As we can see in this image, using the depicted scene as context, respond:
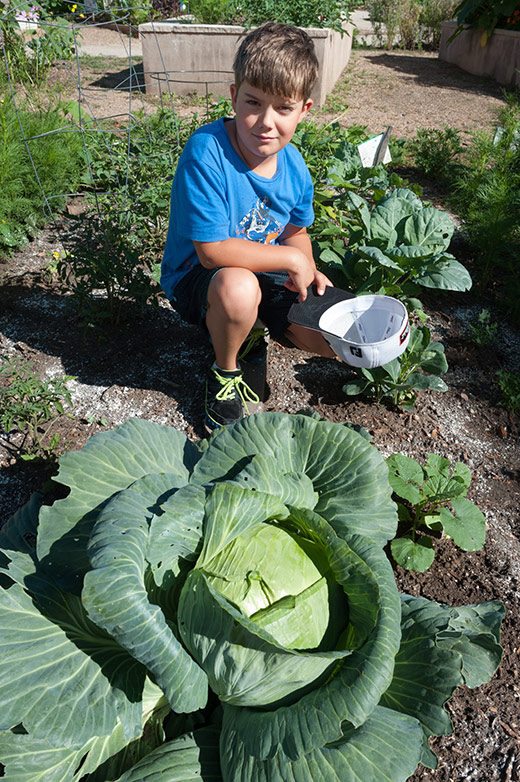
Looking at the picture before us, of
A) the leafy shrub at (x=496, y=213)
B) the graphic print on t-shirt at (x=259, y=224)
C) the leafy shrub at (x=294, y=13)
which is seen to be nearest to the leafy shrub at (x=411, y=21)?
the leafy shrub at (x=294, y=13)

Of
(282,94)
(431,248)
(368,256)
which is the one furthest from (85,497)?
(431,248)

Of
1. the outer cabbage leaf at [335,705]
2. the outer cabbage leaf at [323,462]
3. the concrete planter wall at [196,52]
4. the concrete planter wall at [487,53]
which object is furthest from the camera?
the concrete planter wall at [487,53]

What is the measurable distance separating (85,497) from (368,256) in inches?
72.9

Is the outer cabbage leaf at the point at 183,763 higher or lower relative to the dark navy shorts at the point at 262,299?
lower

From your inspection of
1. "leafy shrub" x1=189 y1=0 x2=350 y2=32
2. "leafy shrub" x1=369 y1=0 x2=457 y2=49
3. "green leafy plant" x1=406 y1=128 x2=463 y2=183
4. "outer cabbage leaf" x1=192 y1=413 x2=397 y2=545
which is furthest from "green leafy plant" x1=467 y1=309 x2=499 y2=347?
"leafy shrub" x1=369 y1=0 x2=457 y2=49

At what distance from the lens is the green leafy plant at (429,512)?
2.08 m

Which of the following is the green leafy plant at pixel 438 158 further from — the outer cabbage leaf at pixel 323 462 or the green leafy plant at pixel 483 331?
the outer cabbage leaf at pixel 323 462

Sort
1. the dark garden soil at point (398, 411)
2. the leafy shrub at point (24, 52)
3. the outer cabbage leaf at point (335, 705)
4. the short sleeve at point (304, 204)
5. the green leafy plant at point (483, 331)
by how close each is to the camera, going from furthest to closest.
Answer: the leafy shrub at point (24, 52), the green leafy plant at point (483, 331), the short sleeve at point (304, 204), the dark garden soil at point (398, 411), the outer cabbage leaf at point (335, 705)

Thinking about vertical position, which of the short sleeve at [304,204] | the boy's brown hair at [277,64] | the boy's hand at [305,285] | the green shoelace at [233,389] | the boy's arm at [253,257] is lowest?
the green shoelace at [233,389]

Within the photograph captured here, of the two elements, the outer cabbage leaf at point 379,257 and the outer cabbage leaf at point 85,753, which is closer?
the outer cabbage leaf at point 85,753

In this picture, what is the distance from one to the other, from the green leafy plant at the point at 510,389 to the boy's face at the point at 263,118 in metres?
1.64

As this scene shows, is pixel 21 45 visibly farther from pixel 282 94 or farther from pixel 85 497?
pixel 85 497

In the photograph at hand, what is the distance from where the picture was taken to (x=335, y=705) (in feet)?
3.87

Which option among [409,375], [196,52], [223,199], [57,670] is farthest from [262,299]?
[196,52]
